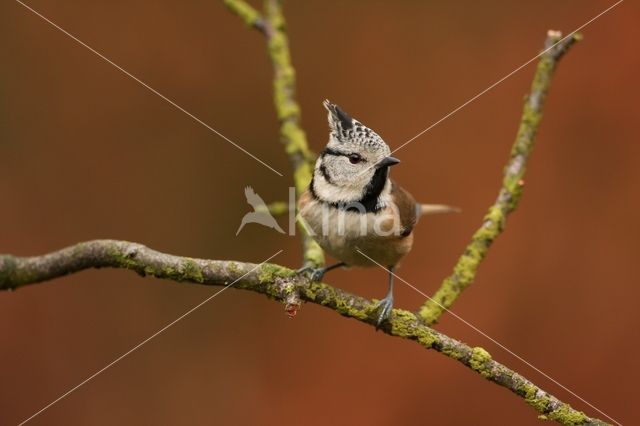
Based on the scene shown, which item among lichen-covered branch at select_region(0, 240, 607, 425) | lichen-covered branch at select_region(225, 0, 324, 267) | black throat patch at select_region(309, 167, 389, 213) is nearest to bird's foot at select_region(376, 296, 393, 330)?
lichen-covered branch at select_region(0, 240, 607, 425)

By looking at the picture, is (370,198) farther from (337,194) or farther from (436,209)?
(436,209)

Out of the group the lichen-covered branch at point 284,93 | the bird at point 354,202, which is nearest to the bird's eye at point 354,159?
the bird at point 354,202

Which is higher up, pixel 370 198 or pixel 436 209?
pixel 436 209

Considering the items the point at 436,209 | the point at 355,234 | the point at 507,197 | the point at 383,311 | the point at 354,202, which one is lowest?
the point at 383,311

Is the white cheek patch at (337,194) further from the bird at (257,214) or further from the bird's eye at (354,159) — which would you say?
the bird at (257,214)

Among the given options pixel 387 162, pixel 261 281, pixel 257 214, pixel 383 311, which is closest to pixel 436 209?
pixel 257 214

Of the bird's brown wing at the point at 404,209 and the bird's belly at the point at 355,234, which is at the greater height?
the bird's brown wing at the point at 404,209

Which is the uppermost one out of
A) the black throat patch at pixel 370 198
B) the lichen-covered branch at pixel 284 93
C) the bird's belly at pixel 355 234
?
the lichen-covered branch at pixel 284 93
